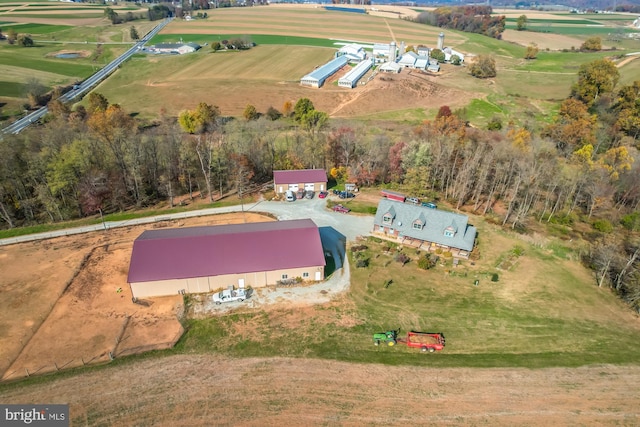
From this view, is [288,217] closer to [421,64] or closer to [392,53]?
[421,64]

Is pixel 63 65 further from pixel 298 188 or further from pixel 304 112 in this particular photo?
pixel 298 188

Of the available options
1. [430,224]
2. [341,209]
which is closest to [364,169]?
[341,209]

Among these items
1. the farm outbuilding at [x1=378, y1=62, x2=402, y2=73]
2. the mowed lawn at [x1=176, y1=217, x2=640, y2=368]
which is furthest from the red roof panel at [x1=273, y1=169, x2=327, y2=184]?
the farm outbuilding at [x1=378, y1=62, x2=402, y2=73]

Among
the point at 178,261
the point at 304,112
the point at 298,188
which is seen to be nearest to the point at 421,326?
the point at 178,261

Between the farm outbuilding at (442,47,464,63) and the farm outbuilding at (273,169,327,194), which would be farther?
the farm outbuilding at (442,47,464,63)

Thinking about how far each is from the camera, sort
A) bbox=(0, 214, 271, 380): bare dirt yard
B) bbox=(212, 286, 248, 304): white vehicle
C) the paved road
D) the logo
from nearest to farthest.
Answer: the logo
bbox=(0, 214, 271, 380): bare dirt yard
bbox=(212, 286, 248, 304): white vehicle
the paved road

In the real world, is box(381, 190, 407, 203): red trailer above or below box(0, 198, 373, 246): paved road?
above

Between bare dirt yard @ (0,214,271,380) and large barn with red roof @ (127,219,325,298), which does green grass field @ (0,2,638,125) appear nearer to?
bare dirt yard @ (0,214,271,380)
